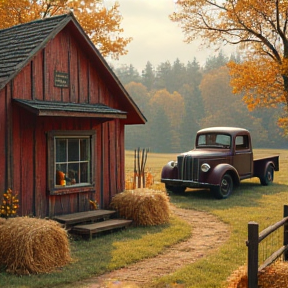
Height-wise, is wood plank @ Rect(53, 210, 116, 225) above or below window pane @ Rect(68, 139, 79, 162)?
below

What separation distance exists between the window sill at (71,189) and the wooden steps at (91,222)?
1.58 ft

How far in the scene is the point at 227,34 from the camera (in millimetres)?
23438

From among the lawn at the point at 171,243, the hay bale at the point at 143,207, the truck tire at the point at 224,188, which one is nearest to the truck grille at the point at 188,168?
the truck tire at the point at 224,188

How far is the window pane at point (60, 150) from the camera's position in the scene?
32.3 feet

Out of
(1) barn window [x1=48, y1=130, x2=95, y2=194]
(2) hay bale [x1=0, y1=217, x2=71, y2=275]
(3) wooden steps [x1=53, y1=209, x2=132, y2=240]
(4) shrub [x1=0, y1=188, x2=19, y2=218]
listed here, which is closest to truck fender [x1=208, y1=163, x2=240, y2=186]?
(3) wooden steps [x1=53, y1=209, x2=132, y2=240]

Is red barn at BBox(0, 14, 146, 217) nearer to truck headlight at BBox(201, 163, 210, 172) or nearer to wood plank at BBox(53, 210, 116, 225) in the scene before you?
wood plank at BBox(53, 210, 116, 225)

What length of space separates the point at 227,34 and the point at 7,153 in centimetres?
1718

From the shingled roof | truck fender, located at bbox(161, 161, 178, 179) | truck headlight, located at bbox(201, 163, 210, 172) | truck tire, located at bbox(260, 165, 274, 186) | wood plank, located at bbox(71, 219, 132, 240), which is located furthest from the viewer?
truck tire, located at bbox(260, 165, 274, 186)

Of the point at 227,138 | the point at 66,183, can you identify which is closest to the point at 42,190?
the point at 66,183

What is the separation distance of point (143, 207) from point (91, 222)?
1.22 metres

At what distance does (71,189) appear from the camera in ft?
32.7

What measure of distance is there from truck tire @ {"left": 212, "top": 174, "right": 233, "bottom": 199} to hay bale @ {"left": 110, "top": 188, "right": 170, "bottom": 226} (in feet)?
13.7

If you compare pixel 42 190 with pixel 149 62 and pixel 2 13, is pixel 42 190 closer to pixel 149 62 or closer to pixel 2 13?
pixel 2 13

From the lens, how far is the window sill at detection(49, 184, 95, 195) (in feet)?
31.6
